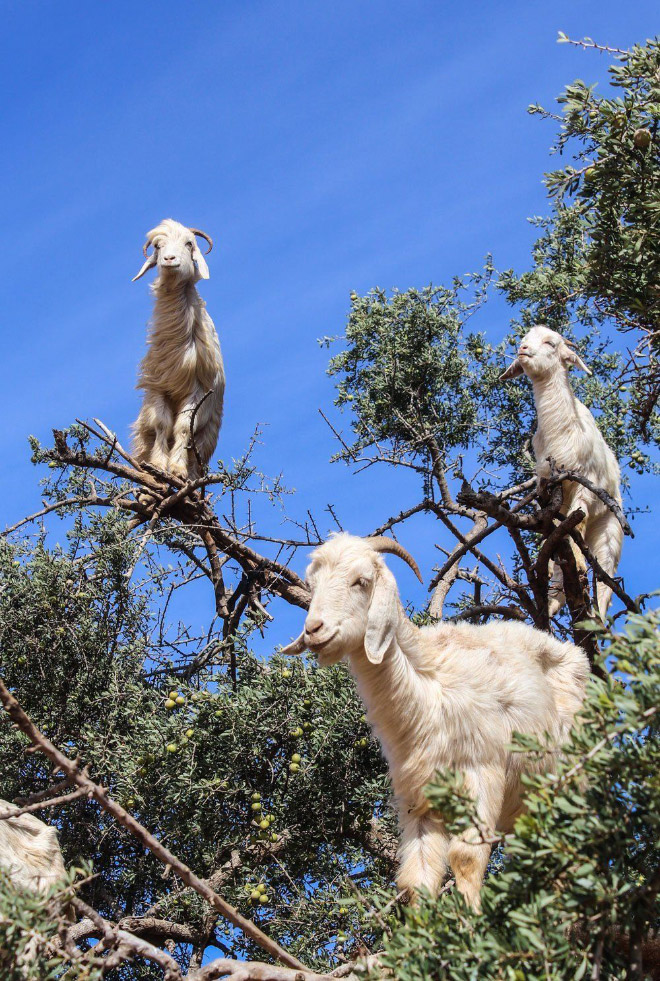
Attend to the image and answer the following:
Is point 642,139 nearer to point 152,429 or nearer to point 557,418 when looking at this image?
point 557,418

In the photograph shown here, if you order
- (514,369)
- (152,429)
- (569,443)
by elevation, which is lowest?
(569,443)

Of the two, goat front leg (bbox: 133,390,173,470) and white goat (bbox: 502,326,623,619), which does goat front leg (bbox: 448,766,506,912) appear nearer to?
white goat (bbox: 502,326,623,619)

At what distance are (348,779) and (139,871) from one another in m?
1.26

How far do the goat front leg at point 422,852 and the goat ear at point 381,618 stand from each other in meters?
0.62

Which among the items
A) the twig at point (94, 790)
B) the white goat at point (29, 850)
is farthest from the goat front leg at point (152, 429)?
the twig at point (94, 790)

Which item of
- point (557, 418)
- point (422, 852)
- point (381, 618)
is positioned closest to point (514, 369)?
point (557, 418)

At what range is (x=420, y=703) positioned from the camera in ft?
13.9

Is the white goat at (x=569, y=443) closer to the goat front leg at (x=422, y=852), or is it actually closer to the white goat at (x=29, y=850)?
Answer: the goat front leg at (x=422, y=852)

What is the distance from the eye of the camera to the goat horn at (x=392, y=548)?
4.55 meters

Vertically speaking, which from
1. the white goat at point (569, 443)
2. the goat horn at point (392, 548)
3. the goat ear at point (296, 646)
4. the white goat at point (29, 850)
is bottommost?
the white goat at point (29, 850)

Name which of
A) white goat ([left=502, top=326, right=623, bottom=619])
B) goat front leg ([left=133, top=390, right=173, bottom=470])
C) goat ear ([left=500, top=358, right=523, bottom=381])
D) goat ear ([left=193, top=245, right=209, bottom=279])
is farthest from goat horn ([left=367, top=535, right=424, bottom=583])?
goat ear ([left=193, top=245, right=209, bottom=279])

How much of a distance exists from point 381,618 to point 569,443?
324 centimetres

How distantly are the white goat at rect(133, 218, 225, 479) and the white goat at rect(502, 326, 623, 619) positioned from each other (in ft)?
10.3

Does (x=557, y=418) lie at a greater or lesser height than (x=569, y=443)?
greater
